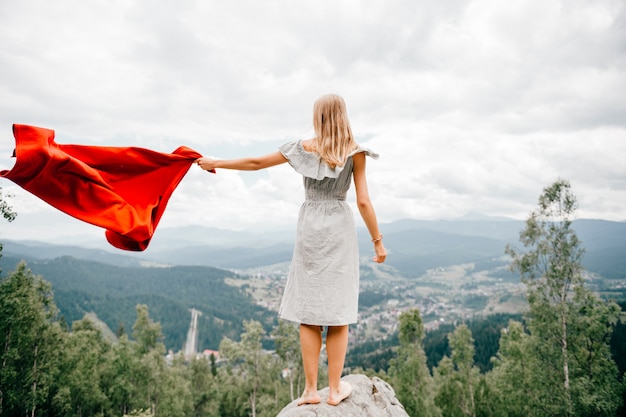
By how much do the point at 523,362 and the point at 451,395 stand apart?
385 inches

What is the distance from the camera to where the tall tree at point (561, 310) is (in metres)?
20.1

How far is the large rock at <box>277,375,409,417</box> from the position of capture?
5.84m

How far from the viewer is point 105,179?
17.7 ft

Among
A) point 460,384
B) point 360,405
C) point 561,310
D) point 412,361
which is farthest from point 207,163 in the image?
point 460,384

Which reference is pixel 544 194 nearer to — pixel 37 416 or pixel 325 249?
pixel 325 249

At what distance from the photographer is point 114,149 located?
5.57m

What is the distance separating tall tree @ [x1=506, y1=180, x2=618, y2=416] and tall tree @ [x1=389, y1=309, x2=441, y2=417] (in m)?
11.9

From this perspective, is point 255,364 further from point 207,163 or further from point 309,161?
point 309,161

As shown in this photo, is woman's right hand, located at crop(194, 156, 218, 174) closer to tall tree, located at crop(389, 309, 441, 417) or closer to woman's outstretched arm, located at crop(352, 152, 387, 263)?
woman's outstretched arm, located at crop(352, 152, 387, 263)

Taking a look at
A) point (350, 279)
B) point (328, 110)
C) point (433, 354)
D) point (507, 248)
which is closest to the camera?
point (328, 110)

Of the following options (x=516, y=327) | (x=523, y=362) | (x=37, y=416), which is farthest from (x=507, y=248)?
(x=37, y=416)

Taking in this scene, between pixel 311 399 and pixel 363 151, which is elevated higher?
pixel 363 151

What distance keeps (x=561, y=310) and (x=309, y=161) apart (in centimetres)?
2220

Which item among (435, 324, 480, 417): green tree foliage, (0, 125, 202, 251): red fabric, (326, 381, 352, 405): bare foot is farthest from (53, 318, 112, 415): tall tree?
(435, 324, 480, 417): green tree foliage
